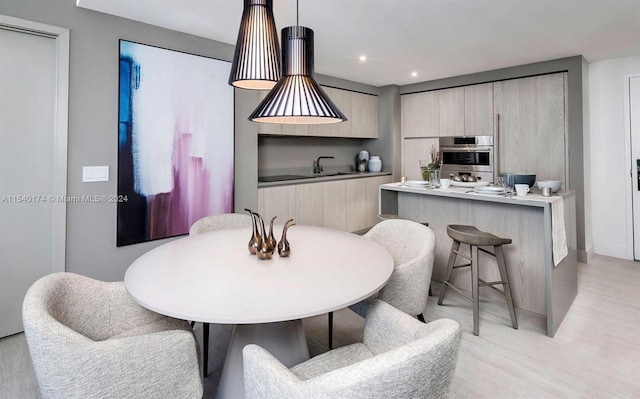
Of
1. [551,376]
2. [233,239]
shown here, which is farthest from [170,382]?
[551,376]

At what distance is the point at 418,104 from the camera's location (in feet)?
17.7

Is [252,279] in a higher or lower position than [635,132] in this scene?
lower

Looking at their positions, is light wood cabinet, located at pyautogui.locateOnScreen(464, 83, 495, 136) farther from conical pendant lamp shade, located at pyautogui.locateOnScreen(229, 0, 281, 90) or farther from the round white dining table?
conical pendant lamp shade, located at pyautogui.locateOnScreen(229, 0, 281, 90)

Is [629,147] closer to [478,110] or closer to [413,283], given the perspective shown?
[478,110]

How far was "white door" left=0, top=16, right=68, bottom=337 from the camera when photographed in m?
2.36

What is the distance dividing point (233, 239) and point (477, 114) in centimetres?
406

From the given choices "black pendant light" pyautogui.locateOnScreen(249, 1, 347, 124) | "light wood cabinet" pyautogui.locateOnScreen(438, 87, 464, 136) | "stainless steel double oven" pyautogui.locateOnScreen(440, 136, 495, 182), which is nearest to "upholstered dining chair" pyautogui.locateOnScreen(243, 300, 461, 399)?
"black pendant light" pyautogui.locateOnScreen(249, 1, 347, 124)

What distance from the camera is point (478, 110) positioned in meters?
4.71

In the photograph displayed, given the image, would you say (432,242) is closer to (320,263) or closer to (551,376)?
(320,263)

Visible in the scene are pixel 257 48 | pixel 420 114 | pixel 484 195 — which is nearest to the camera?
pixel 257 48

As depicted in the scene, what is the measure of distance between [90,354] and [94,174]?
2.06 metres

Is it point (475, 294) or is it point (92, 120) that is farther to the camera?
point (92, 120)

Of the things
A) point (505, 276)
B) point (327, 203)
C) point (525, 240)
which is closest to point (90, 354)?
point (505, 276)

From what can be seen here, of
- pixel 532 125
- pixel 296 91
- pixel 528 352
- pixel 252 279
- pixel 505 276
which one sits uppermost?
pixel 532 125
